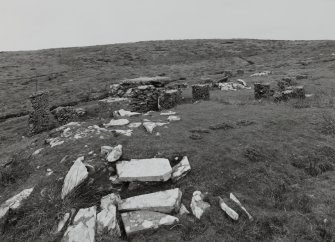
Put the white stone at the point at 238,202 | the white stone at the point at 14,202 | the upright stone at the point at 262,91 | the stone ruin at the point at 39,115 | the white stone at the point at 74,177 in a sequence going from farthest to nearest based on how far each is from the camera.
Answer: the stone ruin at the point at 39,115 < the upright stone at the point at 262,91 < the white stone at the point at 74,177 < the white stone at the point at 14,202 < the white stone at the point at 238,202

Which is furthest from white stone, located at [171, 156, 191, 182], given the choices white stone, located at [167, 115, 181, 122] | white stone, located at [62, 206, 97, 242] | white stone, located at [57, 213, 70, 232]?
white stone, located at [167, 115, 181, 122]

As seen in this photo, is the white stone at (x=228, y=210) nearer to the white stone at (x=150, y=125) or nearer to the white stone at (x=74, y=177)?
the white stone at (x=74, y=177)

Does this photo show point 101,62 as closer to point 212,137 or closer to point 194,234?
point 212,137

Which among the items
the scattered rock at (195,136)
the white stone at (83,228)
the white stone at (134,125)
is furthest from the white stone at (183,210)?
the white stone at (134,125)

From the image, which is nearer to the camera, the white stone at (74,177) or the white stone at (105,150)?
the white stone at (74,177)

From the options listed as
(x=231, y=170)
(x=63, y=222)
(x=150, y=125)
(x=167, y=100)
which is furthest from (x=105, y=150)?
(x=167, y=100)

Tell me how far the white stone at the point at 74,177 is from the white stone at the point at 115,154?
80 cm

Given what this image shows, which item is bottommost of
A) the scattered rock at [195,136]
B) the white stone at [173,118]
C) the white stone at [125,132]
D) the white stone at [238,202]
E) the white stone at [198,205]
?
the white stone at [198,205]

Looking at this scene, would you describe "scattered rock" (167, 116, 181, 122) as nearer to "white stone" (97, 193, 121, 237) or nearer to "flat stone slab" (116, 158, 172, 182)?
"flat stone slab" (116, 158, 172, 182)

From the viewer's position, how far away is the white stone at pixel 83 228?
6.75m

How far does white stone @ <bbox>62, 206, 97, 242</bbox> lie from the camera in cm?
675

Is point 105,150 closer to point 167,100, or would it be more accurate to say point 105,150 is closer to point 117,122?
point 117,122

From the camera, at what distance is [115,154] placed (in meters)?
9.12

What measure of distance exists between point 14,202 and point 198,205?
4640 mm
